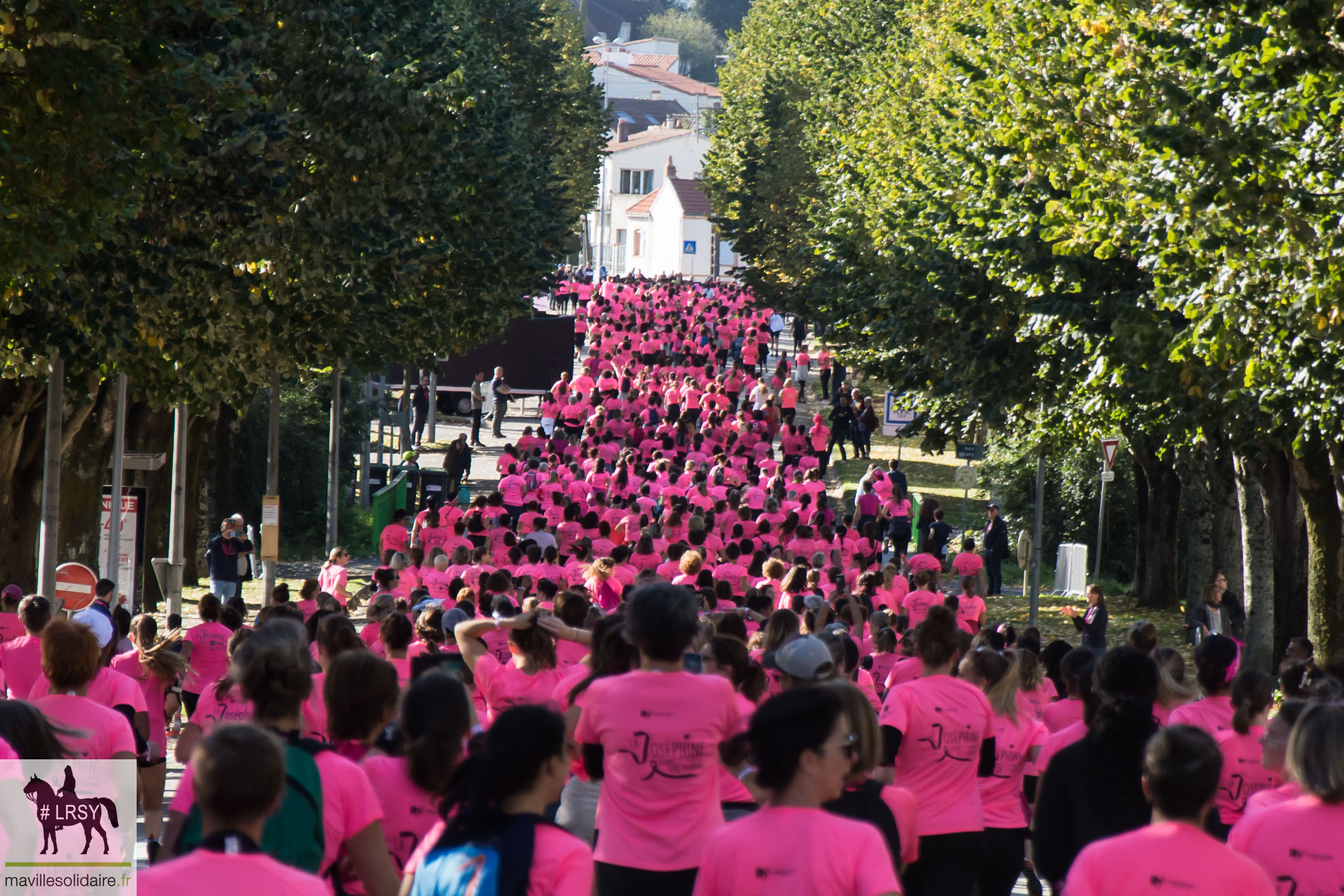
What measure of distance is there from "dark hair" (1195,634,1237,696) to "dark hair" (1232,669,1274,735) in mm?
210

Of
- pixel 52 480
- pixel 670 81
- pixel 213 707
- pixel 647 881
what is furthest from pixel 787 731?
pixel 670 81

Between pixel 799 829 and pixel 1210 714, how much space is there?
3409 millimetres

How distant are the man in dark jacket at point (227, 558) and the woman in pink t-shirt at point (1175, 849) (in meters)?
15.2

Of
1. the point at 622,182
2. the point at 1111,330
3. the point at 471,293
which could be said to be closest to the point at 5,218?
the point at 1111,330

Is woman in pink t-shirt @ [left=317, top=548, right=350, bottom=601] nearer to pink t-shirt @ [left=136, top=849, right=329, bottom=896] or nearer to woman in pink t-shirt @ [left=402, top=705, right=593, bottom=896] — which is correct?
woman in pink t-shirt @ [left=402, top=705, right=593, bottom=896]

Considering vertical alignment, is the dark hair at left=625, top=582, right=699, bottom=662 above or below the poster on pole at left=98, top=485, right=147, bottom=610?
above

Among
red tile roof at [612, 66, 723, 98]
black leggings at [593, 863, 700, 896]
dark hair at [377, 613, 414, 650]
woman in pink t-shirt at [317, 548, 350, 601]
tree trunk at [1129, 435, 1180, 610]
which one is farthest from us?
red tile roof at [612, 66, 723, 98]

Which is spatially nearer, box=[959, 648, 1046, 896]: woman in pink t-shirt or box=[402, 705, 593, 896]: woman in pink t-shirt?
box=[402, 705, 593, 896]: woman in pink t-shirt

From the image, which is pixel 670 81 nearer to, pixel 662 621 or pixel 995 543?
pixel 995 543

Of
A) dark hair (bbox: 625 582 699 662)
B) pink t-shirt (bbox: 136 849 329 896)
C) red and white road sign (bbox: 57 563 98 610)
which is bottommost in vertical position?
red and white road sign (bbox: 57 563 98 610)

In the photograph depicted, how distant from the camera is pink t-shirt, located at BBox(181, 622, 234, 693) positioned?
34.0 ft

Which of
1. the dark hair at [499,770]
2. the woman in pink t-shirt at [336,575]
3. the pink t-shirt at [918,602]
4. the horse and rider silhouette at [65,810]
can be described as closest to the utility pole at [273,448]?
the woman in pink t-shirt at [336,575]

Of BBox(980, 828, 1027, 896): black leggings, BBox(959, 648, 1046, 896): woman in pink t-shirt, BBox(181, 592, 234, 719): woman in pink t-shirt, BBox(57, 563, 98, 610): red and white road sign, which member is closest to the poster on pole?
BBox(57, 563, 98, 610): red and white road sign

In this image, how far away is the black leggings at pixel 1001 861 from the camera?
698cm
